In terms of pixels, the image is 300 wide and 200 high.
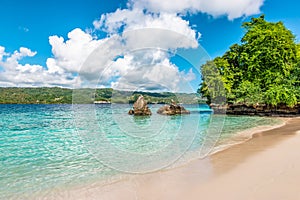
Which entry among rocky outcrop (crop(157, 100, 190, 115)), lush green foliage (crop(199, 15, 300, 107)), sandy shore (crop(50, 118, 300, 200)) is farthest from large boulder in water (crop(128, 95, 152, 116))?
sandy shore (crop(50, 118, 300, 200))

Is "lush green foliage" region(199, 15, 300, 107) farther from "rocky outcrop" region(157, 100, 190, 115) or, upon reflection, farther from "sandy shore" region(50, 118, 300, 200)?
"sandy shore" region(50, 118, 300, 200)

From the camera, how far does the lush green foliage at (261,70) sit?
27.2 m

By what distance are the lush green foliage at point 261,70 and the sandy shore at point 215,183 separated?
70.1 feet

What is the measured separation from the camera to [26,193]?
188 inches

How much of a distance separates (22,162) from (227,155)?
6.72m

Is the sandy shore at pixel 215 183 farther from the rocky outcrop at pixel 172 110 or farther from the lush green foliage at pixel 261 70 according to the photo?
→ the rocky outcrop at pixel 172 110

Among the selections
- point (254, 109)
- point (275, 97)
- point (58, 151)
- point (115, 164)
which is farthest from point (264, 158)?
point (254, 109)

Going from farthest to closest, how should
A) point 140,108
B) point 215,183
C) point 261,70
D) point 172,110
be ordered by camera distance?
point 172,110 → point 261,70 → point 140,108 → point 215,183

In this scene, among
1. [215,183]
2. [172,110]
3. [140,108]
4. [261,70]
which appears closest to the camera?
[215,183]

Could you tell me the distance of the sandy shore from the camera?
13.7 ft

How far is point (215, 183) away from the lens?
15.8 feet

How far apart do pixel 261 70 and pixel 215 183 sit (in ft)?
96.2

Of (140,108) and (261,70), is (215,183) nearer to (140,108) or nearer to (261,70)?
(140,108)

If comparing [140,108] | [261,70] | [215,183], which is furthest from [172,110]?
[215,183]
